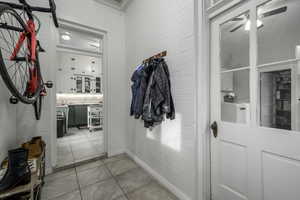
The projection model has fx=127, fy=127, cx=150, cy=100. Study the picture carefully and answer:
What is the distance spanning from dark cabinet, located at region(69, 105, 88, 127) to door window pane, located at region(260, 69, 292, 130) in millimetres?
5289

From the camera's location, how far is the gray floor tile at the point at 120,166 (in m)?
2.09

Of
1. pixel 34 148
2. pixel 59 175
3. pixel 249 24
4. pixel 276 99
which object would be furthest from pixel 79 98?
pixel 276 99

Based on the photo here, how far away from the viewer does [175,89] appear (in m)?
1.57

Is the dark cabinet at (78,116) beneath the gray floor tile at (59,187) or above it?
above

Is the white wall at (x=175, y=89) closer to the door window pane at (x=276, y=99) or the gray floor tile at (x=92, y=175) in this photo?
the door window pane at (x=276, y=99)

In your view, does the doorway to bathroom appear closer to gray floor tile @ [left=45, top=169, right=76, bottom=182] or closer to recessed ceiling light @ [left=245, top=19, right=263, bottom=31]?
gray floor tile @ [left=45, top=169, right=76, bottom=182]

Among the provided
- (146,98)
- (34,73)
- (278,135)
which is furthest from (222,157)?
(34,73)

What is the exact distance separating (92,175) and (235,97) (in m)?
2.23

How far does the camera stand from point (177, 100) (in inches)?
61.1

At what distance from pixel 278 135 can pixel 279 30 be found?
0.78 meters

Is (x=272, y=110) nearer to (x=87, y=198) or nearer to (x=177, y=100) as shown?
(x=177, y=100)

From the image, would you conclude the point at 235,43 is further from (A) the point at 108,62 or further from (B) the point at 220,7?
(A) the point at 108,62

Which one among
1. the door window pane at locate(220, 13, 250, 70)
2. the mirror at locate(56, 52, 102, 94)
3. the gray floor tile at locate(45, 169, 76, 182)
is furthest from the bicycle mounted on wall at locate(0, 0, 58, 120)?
the mirror at locate(56, 52, 102, 94)

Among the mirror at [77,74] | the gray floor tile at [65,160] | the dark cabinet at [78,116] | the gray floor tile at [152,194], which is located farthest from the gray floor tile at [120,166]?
the mirror at [77,74]
